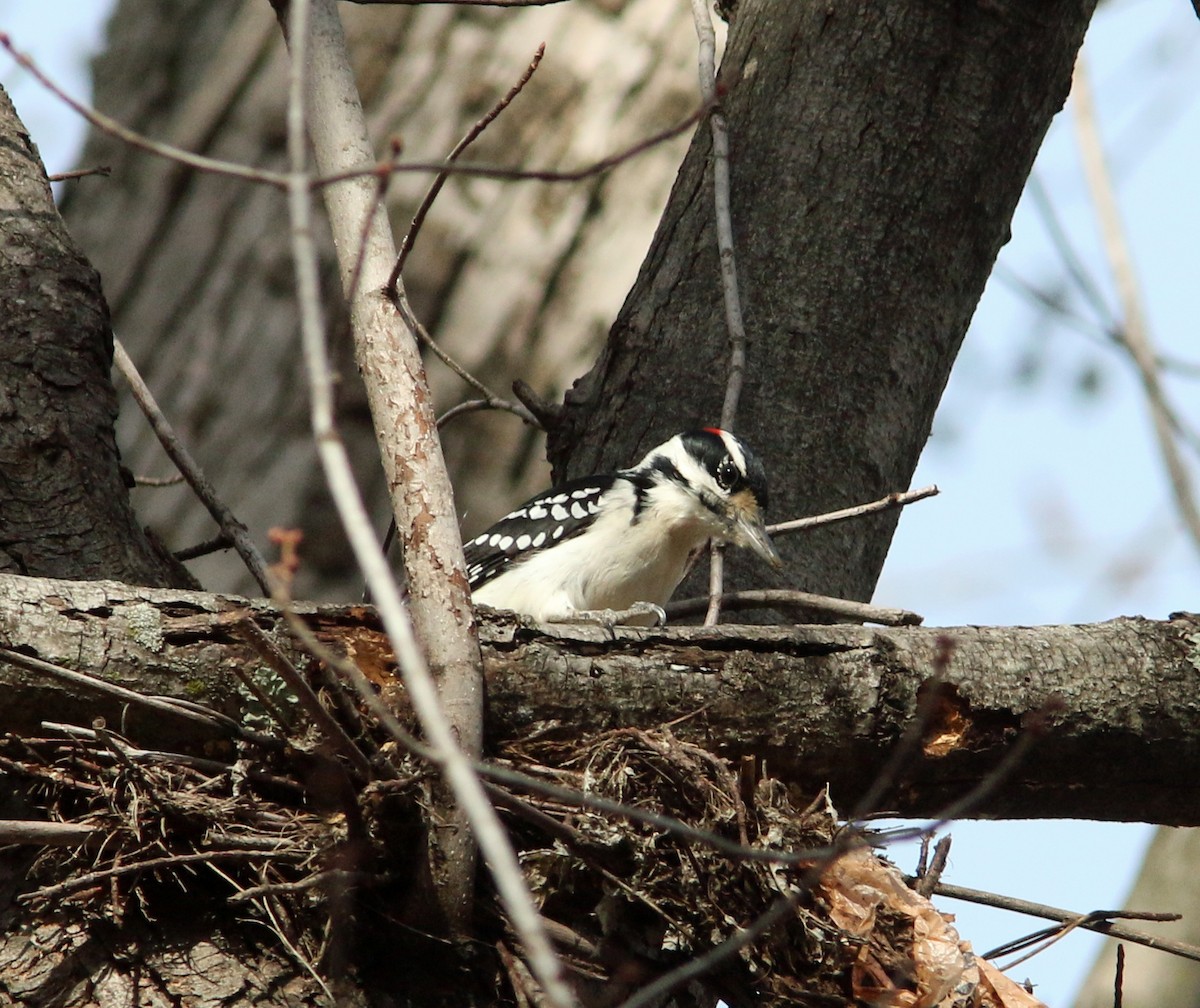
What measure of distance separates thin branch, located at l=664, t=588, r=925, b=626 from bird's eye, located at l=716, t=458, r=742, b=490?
1.28ft

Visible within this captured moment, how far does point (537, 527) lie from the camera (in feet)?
14.8

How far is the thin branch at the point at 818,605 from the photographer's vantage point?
3354mm

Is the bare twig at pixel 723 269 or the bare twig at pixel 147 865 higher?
the bare twig at pixel 723 269

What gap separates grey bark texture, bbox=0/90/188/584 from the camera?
3354 millimetres

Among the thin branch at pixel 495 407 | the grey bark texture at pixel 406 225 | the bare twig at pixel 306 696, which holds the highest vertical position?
the grey bark texture at pixel 406 225

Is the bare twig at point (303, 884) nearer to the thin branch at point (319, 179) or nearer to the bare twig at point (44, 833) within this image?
the bare twig at point (44, 833)

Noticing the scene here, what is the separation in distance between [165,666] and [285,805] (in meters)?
0.37

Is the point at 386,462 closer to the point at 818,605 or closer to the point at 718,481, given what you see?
the point at 818,605

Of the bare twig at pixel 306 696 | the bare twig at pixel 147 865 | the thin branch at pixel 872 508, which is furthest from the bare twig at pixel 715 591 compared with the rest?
the bare twig at pixel 147 865

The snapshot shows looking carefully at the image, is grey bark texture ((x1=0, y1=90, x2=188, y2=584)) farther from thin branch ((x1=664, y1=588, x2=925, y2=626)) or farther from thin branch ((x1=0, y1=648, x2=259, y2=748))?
thin branch ((x1=664, y1=588, x2=925, y2=626))

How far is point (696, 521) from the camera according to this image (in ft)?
14.4

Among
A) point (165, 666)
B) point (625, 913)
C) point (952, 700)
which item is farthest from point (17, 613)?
point (952, 700)

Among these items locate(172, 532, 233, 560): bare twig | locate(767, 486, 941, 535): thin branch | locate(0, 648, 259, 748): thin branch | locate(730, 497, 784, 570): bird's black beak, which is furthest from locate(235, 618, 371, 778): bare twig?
locate(730, 497, 784, 570): bird's black beak

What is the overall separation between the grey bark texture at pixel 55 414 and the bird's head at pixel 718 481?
4.55ft
